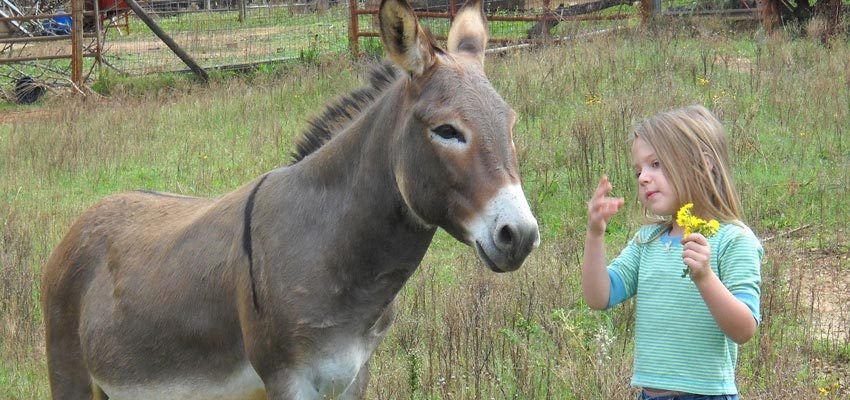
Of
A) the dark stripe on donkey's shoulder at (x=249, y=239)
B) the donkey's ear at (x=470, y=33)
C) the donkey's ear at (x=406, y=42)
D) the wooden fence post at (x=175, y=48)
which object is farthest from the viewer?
the wooden fence post at (x=175, y=48)

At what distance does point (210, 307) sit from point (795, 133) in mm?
6283

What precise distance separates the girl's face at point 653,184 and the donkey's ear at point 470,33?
2.38 feet

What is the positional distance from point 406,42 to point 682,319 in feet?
4.11

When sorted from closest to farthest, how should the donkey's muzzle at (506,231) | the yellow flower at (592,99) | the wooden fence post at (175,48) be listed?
1. the donkey's muzzle at (506,231)
2. the yellow flower at (592,99)
3. the wooden fence post at (175,48)

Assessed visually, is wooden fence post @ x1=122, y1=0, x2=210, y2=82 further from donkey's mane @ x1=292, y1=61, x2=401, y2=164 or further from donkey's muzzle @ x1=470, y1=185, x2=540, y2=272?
donkey's muzzle @ x1=470, y1=185, x2=540, y2=272

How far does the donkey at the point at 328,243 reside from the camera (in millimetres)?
3037

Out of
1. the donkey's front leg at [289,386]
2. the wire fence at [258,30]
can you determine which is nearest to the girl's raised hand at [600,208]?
the donkey's front leg at [289,386]

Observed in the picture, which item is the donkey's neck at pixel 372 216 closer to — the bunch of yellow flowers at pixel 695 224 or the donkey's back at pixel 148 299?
the donkey's back at pixel 148 299

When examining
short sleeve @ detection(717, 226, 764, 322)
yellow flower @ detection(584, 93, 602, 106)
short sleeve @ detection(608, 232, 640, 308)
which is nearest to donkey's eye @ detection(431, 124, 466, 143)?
short sleeve @ detection(608, 232, 640, 308)

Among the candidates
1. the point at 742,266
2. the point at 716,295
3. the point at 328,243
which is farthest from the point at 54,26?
the point at 716,295

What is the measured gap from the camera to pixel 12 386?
209 inches

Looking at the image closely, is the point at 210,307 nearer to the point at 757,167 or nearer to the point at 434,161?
the point at 434,161

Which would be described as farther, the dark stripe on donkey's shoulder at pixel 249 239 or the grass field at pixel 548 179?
the grass field at pixel 548 179

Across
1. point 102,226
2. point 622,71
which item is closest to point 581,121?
point 622,71
